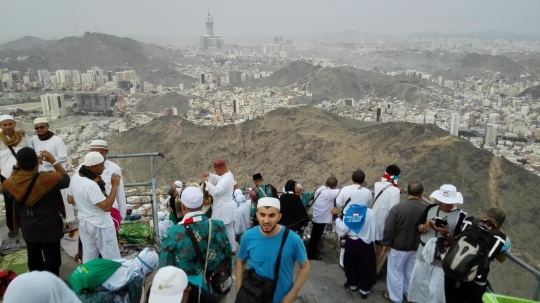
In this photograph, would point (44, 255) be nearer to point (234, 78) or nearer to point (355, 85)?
point (355, 85)

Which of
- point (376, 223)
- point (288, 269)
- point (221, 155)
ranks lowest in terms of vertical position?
point (221, 155)

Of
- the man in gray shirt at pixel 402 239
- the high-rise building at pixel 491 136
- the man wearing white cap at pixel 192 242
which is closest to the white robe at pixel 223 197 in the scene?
the man wearing white cap at pixel 192 242

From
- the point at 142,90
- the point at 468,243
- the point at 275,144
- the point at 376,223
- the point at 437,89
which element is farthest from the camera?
the point at 142,90

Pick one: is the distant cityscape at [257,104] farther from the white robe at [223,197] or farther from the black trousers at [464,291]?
the black trousers at [464,291]

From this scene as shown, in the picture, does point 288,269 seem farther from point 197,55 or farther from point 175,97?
point 197,55

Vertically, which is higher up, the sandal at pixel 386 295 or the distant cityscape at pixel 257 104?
the sandal at pixel 386 295

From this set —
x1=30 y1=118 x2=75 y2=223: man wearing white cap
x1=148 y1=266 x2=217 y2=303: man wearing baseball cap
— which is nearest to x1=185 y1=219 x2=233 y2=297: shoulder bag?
x1=148 y1=266 x2=217 y2=303: man wearing baseball cap

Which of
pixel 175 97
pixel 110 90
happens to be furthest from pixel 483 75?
pixel 110 90
